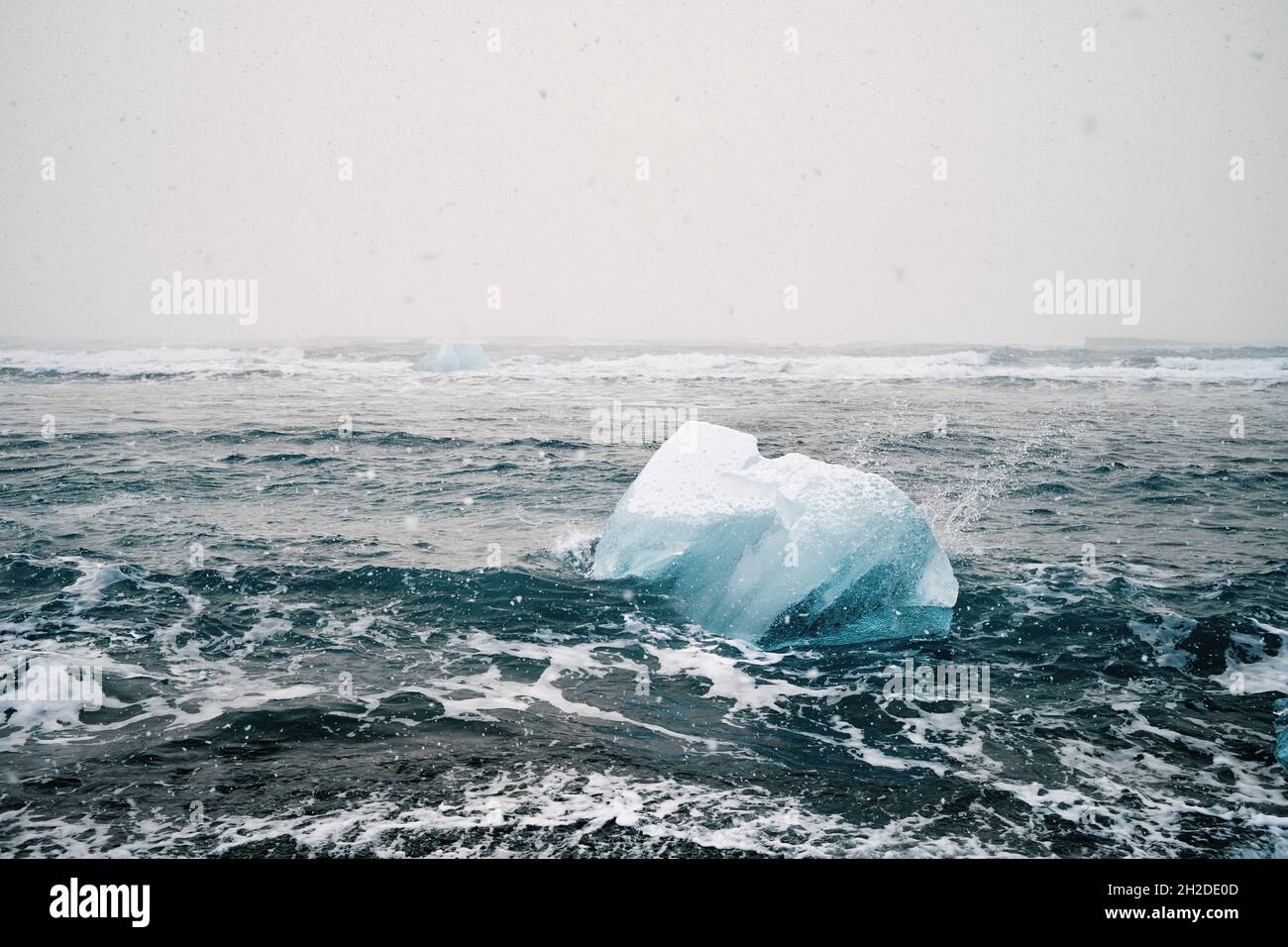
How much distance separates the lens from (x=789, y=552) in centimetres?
754

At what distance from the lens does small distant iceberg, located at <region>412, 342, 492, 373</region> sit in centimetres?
3562

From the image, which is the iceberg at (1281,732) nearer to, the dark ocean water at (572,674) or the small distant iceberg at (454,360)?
the dark ocean water at (572,674)

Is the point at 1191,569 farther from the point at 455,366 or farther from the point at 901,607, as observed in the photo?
the point at 455,366

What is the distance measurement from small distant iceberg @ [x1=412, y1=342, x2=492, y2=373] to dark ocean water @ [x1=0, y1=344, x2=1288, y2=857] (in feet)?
62.7

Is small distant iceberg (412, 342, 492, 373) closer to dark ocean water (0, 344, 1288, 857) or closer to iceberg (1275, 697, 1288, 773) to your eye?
dark ocean water (0, 344, 1288, 857)

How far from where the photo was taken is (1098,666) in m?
6.88

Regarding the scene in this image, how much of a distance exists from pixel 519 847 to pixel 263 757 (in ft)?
7.26

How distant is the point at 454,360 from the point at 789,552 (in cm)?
3088

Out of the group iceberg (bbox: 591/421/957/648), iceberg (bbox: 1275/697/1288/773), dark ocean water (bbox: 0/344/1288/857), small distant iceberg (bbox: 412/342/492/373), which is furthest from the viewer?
small distant iceberg (bbox: 412/342/492/373)

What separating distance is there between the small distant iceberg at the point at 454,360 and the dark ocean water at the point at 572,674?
19.1m

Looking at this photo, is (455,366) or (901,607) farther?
(455,366)

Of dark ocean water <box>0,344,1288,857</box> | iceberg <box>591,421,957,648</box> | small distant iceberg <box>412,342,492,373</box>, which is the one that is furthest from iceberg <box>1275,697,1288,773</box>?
small distant iceberg <box>412,342,492,373</box>

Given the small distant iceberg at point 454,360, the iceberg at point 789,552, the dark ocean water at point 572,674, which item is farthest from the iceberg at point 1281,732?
the small distant iceberg at point 454,360
